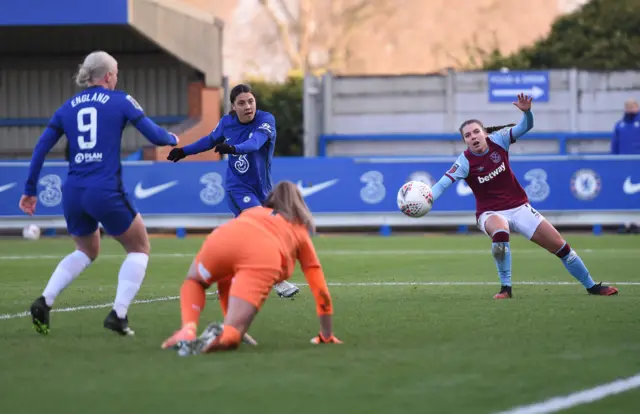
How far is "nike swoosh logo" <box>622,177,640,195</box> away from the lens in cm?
2239

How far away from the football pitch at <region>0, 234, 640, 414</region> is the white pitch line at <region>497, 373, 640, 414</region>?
0.02m

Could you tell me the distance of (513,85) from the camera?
2927 cm

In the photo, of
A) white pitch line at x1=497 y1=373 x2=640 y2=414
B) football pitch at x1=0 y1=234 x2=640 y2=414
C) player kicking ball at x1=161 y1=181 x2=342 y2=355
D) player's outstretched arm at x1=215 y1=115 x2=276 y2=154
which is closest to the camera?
white pitch line at x1=497 y1=373 x2=640 y2=414

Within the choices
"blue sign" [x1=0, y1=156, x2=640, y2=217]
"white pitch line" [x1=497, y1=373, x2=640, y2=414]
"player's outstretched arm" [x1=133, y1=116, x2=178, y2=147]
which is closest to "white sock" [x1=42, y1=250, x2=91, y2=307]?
"player's outstretched arm" [x1=133, y1=116, x2=178, y2=147]

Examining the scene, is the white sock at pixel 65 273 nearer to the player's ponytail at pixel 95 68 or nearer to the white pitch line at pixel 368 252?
the player's ponytail at pixel 95 68

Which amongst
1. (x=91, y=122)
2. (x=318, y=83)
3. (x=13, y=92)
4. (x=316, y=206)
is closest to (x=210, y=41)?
(x=318, y=83)

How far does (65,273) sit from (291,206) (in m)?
1.89

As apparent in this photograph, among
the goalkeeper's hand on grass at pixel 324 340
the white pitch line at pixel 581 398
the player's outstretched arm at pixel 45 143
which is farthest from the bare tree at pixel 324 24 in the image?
the white pitch line at pixel 581 398

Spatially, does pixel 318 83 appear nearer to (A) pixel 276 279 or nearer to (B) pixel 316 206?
(B) pixel 316 206

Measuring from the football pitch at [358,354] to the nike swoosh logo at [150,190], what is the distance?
8.99 meters

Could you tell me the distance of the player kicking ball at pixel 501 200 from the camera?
11.5m

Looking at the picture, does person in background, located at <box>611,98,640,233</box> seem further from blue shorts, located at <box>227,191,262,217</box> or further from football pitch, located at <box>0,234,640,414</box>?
blue shorts, located at <box>227,191,262,217</box>

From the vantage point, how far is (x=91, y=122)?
8586 millimetres

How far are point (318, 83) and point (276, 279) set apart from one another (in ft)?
74.3
